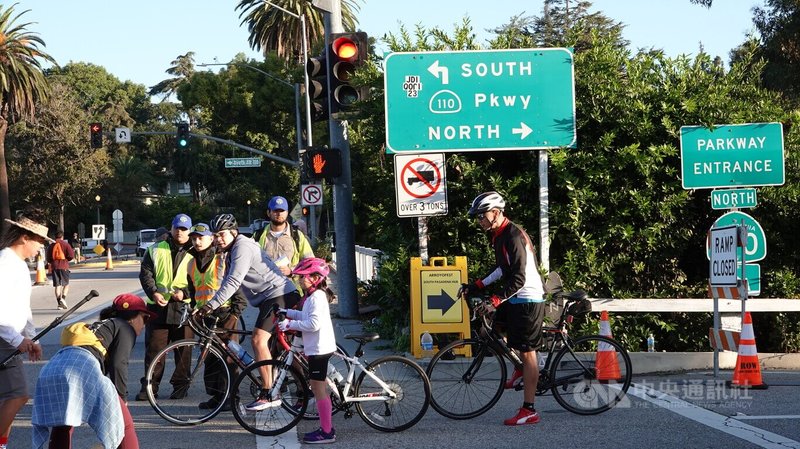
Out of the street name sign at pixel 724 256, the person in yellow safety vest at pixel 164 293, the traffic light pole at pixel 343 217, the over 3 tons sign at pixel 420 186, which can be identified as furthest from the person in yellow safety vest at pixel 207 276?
the traffic light pole at pixel 343 217

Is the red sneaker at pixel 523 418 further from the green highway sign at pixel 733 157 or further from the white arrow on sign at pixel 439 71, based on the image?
the white arrow on sign at pixel 439 71

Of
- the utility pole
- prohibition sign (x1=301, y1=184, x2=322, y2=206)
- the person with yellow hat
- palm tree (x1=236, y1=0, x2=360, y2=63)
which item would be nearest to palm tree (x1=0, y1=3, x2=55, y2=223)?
palm tree (x1=236, y1=0, x2=360, y2=63)

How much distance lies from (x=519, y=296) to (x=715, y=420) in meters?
1.90

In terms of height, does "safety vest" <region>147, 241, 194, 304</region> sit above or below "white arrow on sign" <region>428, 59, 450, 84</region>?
below

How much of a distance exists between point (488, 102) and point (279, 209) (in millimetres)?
2910

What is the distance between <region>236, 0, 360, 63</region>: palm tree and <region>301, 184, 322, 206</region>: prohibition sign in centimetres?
2528

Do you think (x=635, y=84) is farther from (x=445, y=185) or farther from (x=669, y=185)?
(x=445, y=185)

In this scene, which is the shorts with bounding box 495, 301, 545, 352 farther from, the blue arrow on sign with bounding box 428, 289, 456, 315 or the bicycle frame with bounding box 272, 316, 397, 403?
the blue arrow on sign with bounding box 428, 289, 456, 315

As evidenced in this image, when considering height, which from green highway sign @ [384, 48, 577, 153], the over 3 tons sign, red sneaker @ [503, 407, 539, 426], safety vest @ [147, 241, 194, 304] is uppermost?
green highway sign @ [384, 48, 577, 153]

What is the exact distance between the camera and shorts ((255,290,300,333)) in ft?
28.4

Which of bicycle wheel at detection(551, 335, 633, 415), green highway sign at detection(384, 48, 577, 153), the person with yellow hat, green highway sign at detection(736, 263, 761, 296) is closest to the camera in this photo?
the person with yellow hat

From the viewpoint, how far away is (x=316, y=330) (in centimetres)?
753

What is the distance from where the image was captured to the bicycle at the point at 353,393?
25.8ft

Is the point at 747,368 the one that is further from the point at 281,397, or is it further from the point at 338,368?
the point at 281,397
